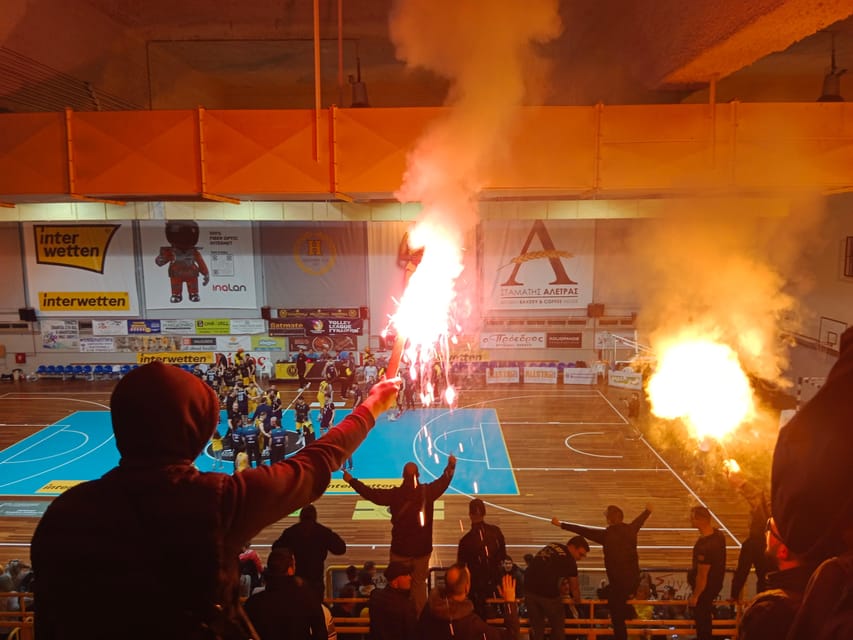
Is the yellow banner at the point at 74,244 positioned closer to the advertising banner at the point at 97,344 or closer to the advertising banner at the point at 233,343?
the advertising banner at the point at 97,344

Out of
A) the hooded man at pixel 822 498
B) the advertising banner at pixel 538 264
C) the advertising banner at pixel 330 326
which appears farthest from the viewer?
the advertising banner at pixel 330 326

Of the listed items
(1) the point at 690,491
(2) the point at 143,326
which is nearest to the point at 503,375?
(1) the point at 690,491

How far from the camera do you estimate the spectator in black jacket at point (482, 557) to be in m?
6.10

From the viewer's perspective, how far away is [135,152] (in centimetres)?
827

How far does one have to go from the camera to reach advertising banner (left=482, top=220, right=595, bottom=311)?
67.3 feet

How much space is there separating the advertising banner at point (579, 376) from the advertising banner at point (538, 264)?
2189 millimetres

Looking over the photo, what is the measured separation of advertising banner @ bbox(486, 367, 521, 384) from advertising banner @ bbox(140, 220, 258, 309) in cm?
838

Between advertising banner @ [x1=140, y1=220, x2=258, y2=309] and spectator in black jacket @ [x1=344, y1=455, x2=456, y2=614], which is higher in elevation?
advertising banner @ [x1=140, y1=220, x2=258, y2=309]

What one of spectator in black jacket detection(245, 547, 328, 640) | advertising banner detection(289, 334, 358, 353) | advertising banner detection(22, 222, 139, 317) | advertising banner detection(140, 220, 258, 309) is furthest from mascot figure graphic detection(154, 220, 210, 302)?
spectator in black jacket detection(245, 547, 328, 640)

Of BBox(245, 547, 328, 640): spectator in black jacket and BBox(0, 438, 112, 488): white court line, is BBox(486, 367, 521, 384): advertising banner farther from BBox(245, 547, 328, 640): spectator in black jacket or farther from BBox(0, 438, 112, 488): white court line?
BBox(245, 547, 328, 640): spectator in black jacket

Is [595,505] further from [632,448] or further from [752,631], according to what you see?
[752,631]

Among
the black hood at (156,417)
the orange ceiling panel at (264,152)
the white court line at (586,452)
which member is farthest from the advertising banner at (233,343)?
the black hood at (156,417)

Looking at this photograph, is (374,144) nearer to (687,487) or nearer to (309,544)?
(309,544)

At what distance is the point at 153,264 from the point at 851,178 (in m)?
19.7
